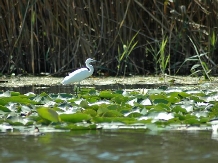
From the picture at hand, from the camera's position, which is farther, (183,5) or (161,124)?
(183,5)

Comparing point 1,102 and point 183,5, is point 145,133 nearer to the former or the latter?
point 1,102

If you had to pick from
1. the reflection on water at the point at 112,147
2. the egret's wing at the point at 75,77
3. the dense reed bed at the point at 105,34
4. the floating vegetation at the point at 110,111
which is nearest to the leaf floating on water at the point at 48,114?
the floating vegetation at the point at 110,111

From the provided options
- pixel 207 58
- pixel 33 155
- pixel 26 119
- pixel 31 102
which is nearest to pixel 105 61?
pixel 207 58

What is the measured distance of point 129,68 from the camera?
10016 mm

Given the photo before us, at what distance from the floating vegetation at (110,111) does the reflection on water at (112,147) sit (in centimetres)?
18

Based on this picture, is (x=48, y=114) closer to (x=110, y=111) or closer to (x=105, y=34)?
(x=110, y=111)

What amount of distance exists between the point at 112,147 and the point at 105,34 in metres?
6.04

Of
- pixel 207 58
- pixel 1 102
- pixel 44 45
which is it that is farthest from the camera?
pixel 44 45

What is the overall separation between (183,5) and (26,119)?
562cm

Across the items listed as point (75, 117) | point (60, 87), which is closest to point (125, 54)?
point (60, 87)

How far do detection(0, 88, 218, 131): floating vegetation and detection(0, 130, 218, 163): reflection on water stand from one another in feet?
0.58

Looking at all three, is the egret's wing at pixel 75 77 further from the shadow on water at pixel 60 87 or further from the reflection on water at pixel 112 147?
the reflection on water at pixel 112 147

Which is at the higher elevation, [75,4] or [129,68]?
Answer: [75,4]

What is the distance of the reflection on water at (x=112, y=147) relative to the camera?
3.72 metres
